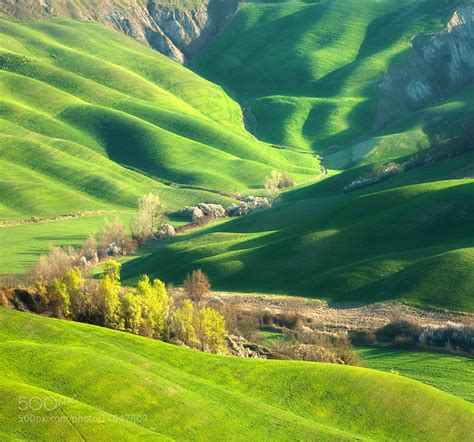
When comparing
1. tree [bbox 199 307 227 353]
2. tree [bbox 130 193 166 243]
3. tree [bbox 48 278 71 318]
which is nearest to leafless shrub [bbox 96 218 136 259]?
A: tree [bbox 130 193 166 243]

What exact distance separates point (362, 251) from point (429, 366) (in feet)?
126

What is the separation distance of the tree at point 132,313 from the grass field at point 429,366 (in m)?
17.6

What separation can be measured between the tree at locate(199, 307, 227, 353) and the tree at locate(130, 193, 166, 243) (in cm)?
8331

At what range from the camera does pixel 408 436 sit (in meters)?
42.0

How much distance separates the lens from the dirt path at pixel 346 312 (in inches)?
3004

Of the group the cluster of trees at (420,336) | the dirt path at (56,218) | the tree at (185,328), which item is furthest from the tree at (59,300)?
the dirt path at (56,218)

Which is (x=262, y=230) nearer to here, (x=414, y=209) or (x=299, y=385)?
(x=414, y=209)

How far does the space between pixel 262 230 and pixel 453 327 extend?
6068cm

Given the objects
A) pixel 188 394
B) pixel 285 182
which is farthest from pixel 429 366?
pixel 285 182

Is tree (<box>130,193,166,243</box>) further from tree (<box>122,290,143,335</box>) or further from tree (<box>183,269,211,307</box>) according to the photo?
tree (<box>122,290,143,335</box>)

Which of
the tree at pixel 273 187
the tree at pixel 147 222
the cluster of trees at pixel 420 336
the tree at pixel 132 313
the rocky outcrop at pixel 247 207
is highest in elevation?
the tree at pixel 273 187

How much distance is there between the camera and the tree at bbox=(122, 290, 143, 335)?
2164 inches

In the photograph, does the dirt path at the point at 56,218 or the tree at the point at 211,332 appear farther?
the dirt path at the point at 56,218

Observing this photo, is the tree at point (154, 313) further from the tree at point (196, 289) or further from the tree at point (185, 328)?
the tree at point (196, 289)
